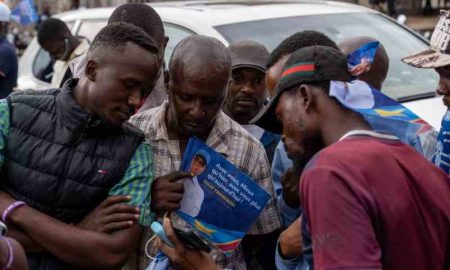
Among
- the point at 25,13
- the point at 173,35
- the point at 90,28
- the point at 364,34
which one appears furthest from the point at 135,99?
the point at 25,13

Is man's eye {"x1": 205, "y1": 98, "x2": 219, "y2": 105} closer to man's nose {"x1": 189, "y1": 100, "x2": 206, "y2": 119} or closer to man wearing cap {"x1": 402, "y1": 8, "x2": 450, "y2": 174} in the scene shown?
man's nose {"x1": 189, "y1": 100, "x2": 206, "y2": 119}

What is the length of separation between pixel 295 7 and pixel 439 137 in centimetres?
295

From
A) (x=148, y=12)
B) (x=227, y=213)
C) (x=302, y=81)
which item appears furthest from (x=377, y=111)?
(x=148, y=12)

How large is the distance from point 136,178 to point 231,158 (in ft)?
1.59

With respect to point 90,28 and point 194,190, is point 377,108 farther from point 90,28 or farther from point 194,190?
point 90,28

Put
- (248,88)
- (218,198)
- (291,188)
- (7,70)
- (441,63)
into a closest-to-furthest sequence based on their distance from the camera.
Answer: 1. (218,198)
2. (291,188)
3. (441,63)
4. (248,88)
5. (7,70)

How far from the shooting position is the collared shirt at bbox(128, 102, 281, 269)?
10.0ft

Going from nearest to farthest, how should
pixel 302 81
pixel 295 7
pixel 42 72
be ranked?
pixel 302 81 < pixel 295 7 < pixel 42 72

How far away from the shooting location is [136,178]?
2.73 m

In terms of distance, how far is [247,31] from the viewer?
5457 mm

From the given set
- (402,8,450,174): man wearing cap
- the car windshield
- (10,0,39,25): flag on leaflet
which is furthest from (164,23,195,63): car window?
(10,0,39,25): flag on leaflet

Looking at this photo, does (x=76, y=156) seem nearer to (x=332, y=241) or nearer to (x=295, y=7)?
(x=332, y=241)

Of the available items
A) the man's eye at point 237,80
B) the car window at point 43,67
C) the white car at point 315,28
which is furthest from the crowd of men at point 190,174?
the car window at point 43,67

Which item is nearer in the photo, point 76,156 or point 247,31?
point 76,156
